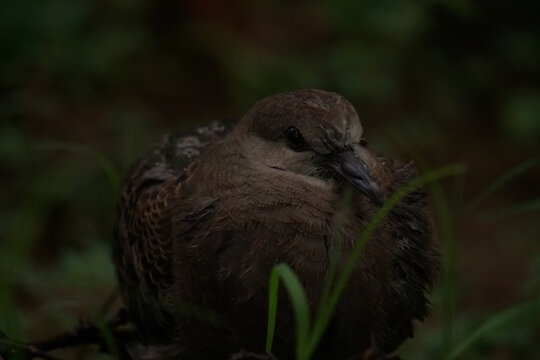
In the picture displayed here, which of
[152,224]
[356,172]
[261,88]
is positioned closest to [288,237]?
[356,172]

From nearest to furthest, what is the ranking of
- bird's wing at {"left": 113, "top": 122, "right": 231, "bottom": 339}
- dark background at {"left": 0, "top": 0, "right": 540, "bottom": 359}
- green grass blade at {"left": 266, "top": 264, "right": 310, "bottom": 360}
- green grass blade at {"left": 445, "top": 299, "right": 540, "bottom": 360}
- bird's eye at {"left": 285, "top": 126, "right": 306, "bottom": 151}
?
green grass blade at {"left": 266, "top": 264, "right": 310, "bottom": 360}, green grass blade at {"left": 445, "top": 299, "right": 540, "bottom": 360}, bird's eye at {"left": 285, "top": 126, "right": 306, "bottom": 151}, bird's wing at {"left": 113, "top": 122, "right": 231, "bottom": 339}, dark background at {"left": 0, "top": 0, "right": 540, "bottom": 359}

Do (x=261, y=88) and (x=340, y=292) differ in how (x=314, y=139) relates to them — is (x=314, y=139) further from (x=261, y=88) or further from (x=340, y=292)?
(x=261, y=88)

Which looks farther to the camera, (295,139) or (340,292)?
(295,139)

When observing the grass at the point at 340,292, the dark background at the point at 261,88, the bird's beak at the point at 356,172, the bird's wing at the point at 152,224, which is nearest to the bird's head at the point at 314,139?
the bird's beak at the point at 356,172

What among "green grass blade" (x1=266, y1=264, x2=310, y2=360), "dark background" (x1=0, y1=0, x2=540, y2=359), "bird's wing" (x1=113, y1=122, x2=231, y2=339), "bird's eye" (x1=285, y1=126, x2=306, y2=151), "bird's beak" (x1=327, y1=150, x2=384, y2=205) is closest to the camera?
"green grass blade" (x1=266, y1=264, x2=310, y2=360)

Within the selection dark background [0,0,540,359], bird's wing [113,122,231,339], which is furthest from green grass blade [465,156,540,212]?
dark background [0,0,540,359]

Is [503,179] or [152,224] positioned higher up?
[503,179]

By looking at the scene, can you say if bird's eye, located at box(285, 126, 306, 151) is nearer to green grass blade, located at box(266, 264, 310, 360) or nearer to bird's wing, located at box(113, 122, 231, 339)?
bird's wing, located at box(113, 122, 231, 339)

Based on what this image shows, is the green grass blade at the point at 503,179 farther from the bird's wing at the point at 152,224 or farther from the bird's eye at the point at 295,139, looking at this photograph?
the bird's wing at the point at 152,224
